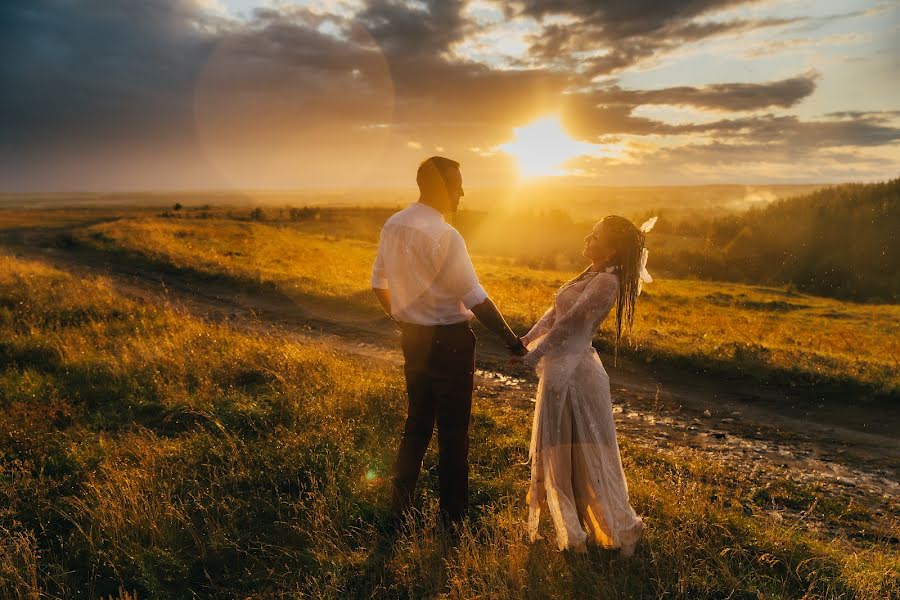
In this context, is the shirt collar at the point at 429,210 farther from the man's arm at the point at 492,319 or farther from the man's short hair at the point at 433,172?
the man's arm at the point at 492,319

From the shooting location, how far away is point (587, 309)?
415 centimetres

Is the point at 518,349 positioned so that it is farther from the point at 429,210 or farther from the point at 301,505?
the point at 301,505

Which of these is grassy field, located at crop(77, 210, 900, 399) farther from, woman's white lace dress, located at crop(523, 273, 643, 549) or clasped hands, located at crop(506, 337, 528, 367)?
clasped hands, located at crop(506, 337, 528, 367)

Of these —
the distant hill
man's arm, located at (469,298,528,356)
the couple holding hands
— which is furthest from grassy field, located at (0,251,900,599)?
the distant hill

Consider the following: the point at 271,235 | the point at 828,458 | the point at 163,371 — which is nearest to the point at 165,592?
the point at 163,371

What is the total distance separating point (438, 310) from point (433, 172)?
3.48 feet

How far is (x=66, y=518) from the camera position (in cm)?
473

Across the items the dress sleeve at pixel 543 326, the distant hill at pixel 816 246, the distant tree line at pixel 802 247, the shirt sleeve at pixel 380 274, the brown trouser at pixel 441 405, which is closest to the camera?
the brown trouser at pixel 441 405

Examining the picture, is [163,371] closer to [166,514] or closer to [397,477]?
[166,514]

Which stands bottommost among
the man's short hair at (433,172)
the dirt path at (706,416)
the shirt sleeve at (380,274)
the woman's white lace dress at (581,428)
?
the dirt path at (706,416)

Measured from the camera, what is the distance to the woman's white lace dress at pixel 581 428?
13.8 ft

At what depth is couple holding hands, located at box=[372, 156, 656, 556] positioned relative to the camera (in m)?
4.03

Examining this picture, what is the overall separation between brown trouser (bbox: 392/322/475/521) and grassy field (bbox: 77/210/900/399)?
8585 millimetres

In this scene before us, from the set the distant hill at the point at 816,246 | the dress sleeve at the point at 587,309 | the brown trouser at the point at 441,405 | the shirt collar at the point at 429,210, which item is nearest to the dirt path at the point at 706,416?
the dress sleeve at the point at 587,309
